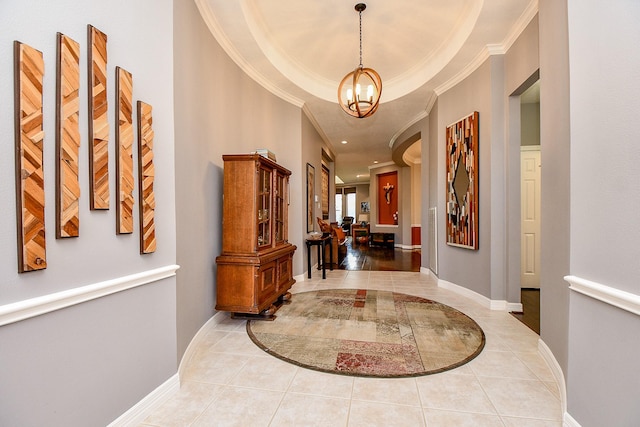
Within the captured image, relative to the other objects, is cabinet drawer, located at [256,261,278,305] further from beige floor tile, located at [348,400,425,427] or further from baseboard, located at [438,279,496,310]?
baseboard, located at [438,279,496,310]

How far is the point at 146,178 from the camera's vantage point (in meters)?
1.69

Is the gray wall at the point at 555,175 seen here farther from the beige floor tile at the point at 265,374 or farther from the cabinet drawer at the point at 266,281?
the cabinet drawer at the point at 266,281

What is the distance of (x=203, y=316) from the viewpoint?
2750 mm

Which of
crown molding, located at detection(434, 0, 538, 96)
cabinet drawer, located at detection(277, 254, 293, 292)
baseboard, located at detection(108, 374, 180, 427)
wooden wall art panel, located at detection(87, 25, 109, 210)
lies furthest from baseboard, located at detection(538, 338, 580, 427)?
crown molding, located at detection(434, 0, 538, 96)

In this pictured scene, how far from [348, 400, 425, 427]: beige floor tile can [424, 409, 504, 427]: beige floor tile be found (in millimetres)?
57

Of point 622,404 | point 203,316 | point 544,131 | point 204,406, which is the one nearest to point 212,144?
point 203,316

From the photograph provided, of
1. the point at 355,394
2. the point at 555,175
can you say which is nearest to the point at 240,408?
the point at 355,394

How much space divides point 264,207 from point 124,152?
169 centimetres

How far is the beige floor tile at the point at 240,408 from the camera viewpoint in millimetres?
1630

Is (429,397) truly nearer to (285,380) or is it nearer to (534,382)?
(534,382)

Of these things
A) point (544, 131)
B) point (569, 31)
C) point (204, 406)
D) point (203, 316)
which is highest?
point (569, 31)

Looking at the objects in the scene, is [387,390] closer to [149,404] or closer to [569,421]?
[569,421]

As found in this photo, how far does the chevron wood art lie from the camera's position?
108 centimetres

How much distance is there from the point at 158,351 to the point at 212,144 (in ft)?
6.19
